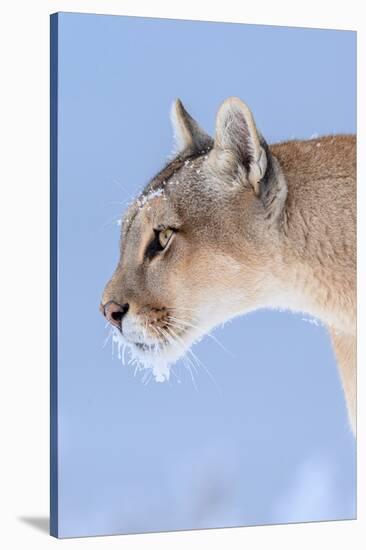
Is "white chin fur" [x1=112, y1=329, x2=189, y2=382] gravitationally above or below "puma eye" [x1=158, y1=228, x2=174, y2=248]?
below

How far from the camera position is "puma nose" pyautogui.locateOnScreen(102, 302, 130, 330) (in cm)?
898

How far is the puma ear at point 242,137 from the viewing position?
8867mm

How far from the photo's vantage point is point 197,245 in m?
9.03

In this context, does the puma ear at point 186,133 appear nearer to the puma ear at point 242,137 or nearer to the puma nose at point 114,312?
the puma ear at point 242,137

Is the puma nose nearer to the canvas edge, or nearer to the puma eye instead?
the canvas edge

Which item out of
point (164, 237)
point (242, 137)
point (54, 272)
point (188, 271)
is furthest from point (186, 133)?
point (54, 272)

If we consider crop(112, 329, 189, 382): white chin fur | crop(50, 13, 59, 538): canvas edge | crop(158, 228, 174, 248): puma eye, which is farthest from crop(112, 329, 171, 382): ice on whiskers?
crop(158, 228, 174, 248): puma eye

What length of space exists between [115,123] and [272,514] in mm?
2858

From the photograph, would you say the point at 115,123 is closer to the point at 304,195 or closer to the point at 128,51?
the point at 128,51

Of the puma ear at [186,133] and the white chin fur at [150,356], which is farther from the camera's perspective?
the puma ear at [186,133]

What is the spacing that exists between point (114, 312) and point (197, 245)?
674 millimetres

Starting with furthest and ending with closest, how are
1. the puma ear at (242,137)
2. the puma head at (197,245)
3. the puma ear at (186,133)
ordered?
the puma ear at (186,133), the puma head at (197,245), the puma ear at (242,137)

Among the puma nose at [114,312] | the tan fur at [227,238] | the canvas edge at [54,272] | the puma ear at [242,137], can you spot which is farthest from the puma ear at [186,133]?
the puma nose at [114,312]

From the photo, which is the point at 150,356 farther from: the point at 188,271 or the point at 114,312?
the point at 188,271
